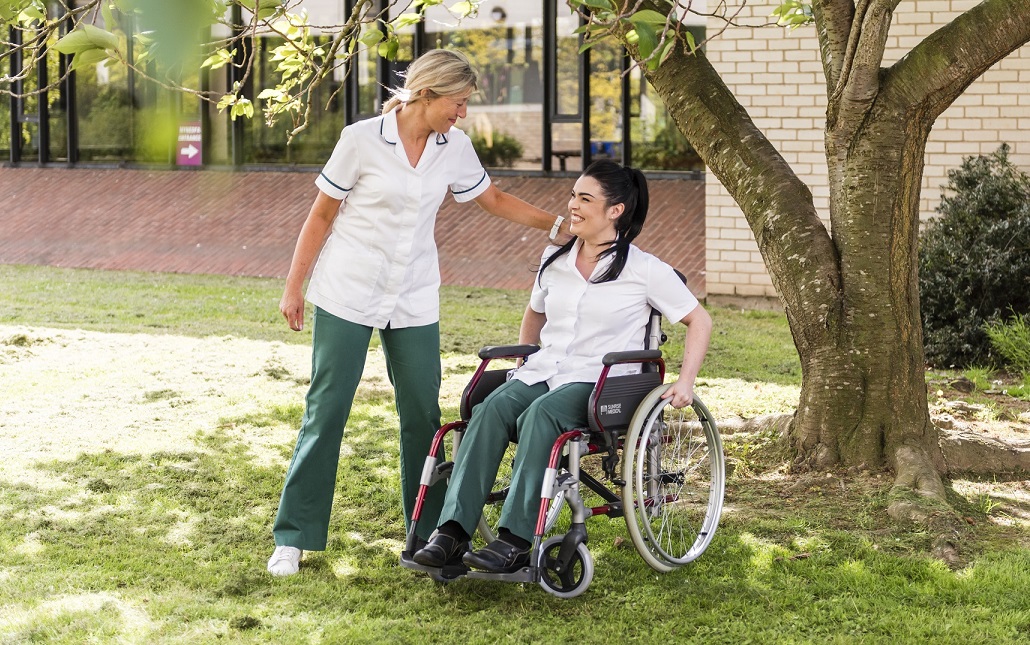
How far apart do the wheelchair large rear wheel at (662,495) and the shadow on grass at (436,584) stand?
106 millimetres

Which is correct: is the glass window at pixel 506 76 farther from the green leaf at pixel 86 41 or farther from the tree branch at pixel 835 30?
the green leaf at pixel 86 41

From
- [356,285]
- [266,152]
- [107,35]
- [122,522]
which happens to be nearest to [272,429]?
[122,522]

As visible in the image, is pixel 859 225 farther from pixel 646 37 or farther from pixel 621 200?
pixel 646 37

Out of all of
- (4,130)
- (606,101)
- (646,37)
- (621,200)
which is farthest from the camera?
(4,130)

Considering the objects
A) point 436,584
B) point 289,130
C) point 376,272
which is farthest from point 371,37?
point 289,130

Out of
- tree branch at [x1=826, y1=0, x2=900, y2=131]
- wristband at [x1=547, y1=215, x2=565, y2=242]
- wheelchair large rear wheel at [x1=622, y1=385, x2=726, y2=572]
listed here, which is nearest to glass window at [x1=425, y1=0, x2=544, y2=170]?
tree branch at [x1=826, y1=0, x2=900, y2=131]

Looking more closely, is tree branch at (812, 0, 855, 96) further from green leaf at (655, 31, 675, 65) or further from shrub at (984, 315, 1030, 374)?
shrub at (984, 315, 1030, 374)

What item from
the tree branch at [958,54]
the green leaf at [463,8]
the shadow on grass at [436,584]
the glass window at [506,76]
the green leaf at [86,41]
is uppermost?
the glass window at [506,76]

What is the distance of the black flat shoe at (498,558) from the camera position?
3.44m

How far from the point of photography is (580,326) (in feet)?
12.9

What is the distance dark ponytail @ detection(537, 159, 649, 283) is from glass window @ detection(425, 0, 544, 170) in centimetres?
1120

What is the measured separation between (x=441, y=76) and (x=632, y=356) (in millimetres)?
1061

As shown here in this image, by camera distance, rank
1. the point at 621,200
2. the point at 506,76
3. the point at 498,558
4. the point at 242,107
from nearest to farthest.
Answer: the point at 498,558 → the point at 621,200 → the point at 242,107 → the point at 506,76

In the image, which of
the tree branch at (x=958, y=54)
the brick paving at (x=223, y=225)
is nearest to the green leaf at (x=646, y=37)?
the tree branch at (x=958, y=54)
